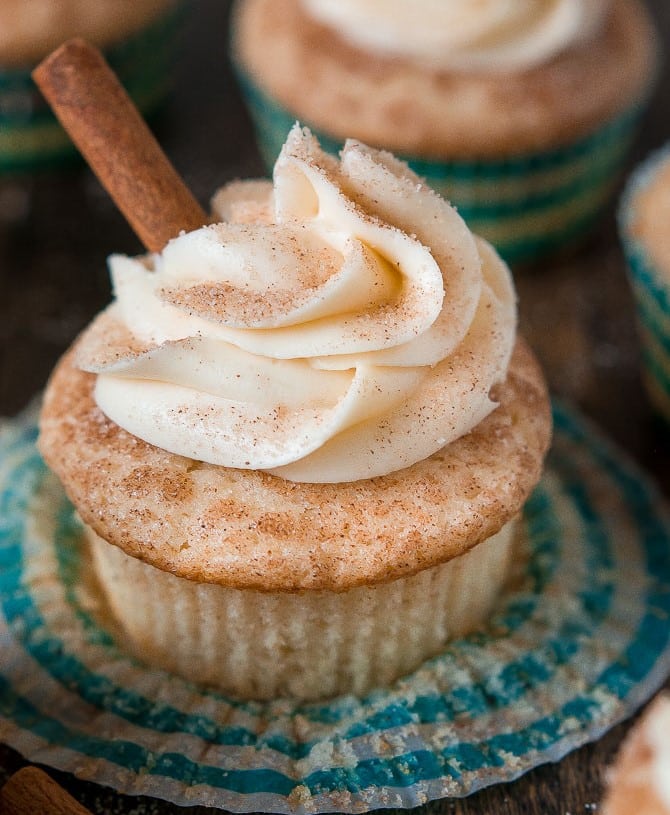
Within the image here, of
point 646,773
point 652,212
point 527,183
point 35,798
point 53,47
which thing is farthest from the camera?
point 53,47

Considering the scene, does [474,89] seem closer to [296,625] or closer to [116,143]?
[116,143]

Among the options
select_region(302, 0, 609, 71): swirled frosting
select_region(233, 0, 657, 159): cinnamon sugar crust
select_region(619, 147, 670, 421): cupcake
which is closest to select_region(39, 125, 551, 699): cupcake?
select_region(619, 147, 670, 421): cupcake

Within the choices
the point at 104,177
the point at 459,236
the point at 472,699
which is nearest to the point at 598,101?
the point at 459,236

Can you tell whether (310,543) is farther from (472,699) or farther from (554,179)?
(554,179)

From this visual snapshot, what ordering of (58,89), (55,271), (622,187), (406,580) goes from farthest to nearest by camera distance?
(622,187) → (55,271) → (58,89) → (406,580)

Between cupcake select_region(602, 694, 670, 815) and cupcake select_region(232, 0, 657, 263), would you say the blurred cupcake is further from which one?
cupcake select_region(602, 694, 670, 815)

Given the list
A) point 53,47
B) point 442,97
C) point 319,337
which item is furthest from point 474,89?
point 319,337
